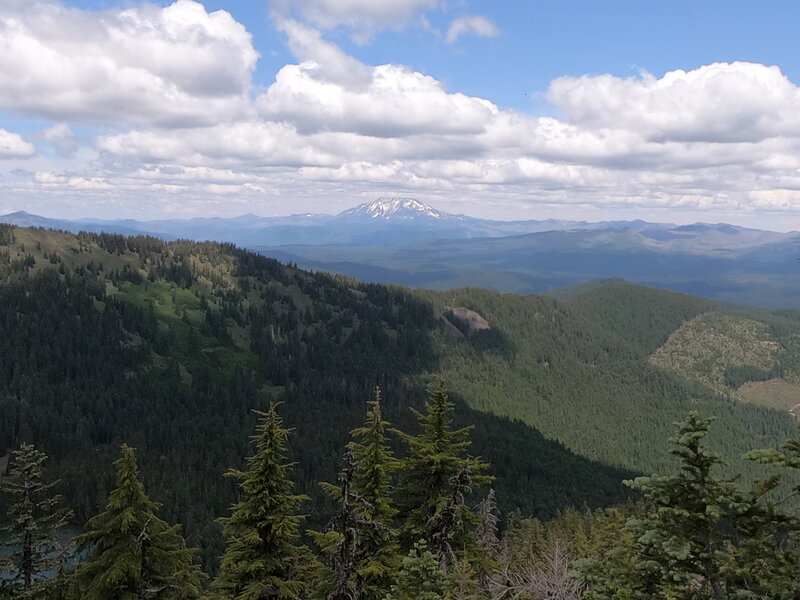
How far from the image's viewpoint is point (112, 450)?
18500 cm

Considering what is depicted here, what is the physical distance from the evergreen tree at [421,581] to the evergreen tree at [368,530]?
125 inches

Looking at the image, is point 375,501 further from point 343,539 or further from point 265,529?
point 265,529

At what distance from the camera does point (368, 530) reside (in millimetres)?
25266

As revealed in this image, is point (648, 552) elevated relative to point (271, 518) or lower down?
elevated

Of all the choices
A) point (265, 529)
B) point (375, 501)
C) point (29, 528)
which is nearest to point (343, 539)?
point (375, 501)

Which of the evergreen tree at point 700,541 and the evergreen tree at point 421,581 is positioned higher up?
the evergreen tree at point 700,541

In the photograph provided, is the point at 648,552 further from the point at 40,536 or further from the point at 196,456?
the point at 196,456

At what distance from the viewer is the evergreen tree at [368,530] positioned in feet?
75.6

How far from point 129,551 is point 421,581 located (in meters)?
15.5

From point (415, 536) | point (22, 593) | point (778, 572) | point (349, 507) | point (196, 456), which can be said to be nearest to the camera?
point (778, 572)

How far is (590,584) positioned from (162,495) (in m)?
137

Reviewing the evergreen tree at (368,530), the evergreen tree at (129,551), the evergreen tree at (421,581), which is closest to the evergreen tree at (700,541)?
the evergreen tree at (421,581)

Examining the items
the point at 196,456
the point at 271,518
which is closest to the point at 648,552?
the point at 271,518

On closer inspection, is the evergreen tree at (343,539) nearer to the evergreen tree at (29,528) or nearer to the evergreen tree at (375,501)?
the evergreen tree at (375,501)
